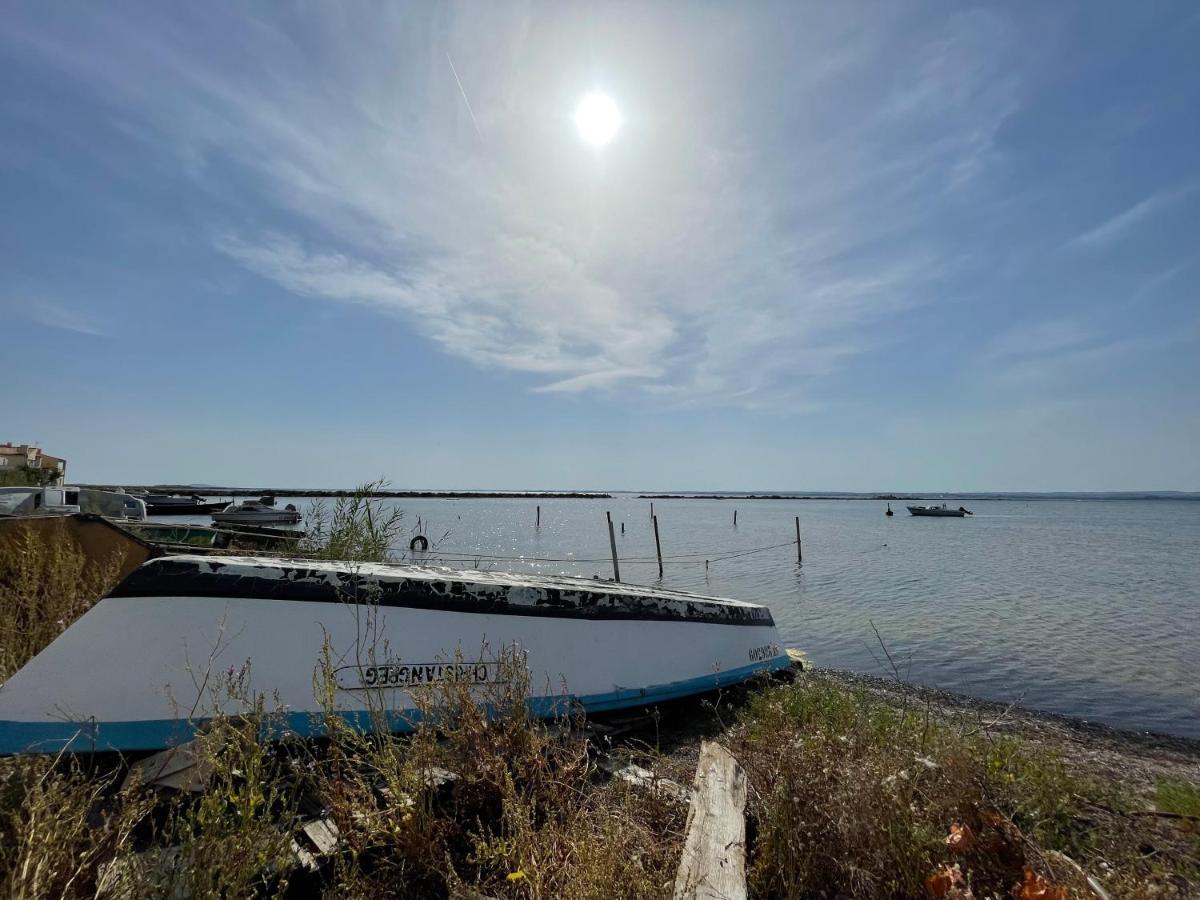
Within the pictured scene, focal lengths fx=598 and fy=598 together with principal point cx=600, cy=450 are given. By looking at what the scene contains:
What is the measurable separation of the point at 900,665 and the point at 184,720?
11520 millimetres

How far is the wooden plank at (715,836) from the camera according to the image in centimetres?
253

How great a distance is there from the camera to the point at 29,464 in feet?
110

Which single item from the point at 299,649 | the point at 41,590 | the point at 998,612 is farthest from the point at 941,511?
the point at 41,590

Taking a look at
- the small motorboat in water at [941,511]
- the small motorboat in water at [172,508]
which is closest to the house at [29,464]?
the small motorboat in water at [172,508]

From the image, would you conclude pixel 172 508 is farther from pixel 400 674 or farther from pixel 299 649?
pixel 400 674

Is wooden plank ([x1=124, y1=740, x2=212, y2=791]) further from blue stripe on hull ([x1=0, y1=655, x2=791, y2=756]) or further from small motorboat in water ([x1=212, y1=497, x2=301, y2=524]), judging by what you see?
small motorboat in water ([x1=212, y1=497, x2=301, y2=524])

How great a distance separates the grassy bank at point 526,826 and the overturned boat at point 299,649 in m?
0.34

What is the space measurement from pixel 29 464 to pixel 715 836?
147ft

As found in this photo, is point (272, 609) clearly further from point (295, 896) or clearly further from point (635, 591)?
point (635, 591)

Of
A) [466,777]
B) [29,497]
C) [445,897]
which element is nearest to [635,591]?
[466,777]

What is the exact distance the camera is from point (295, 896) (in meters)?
2.76

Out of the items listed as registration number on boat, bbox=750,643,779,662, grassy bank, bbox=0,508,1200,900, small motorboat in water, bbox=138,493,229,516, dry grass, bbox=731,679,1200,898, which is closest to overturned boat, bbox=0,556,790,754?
grassy bank, bbox=0,508,1200,900

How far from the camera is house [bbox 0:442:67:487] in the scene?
26.2m

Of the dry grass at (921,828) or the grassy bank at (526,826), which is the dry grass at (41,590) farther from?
the dry grass at (921,828)
